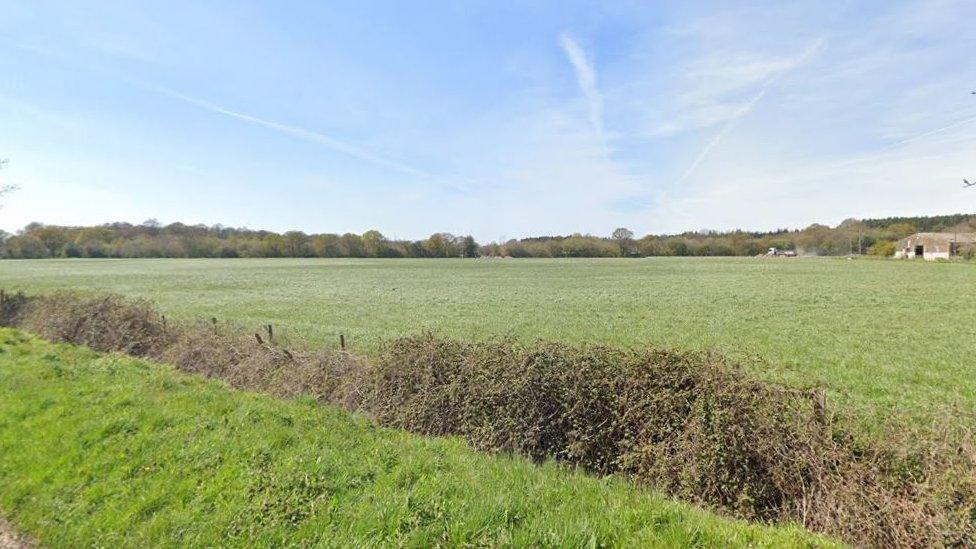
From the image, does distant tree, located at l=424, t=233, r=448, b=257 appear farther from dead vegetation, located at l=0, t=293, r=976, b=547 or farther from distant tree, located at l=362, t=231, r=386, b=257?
dead vegetation, located at l=0, t=293, r=976, b=547

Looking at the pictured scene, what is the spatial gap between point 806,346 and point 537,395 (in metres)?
14.6

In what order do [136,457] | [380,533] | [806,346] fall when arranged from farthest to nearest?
[806,346], [136,457], [380,533]

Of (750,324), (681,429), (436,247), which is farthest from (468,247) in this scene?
(681,429)

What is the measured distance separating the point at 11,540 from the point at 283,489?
2.84m

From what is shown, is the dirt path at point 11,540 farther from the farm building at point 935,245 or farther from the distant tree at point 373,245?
the distant tree at point 373,245

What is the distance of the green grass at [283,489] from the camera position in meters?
4.34

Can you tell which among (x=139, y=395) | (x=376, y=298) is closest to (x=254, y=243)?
(x=376, y=298)

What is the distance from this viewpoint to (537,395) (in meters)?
7.19

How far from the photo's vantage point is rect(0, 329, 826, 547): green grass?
4.34m

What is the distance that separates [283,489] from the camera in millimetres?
5027

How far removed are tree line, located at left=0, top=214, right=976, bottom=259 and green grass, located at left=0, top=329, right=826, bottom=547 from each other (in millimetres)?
157766

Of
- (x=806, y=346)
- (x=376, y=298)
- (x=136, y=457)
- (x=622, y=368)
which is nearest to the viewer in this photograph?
(x=136, y=457)

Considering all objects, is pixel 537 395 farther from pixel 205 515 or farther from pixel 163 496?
pixel 163 496

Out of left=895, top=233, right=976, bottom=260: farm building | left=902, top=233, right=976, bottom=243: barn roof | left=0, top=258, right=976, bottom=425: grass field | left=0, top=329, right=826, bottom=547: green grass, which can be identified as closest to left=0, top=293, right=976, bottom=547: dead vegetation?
left=0, top=329, right=826, bottom=547: green grass
